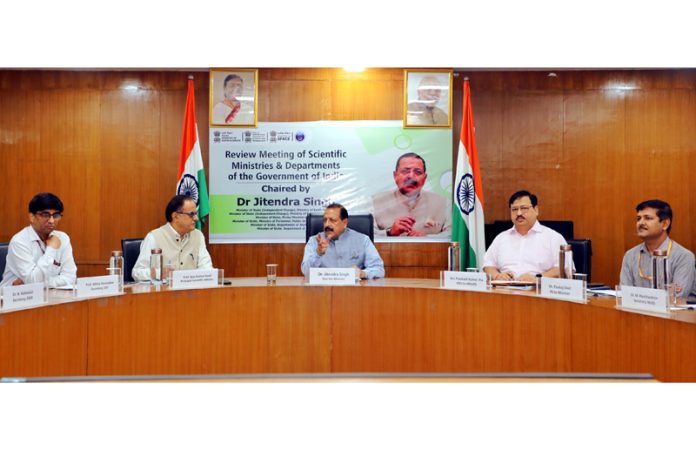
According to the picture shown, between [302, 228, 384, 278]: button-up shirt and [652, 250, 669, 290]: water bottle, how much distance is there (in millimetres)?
1535

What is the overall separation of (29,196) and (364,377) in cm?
477

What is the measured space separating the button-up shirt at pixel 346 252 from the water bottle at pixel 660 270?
5.04 feet

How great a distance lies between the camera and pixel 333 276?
2.75 meters

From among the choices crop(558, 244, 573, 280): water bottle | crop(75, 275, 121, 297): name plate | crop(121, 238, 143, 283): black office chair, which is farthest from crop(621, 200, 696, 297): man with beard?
crop(121, 238, 143, 283): black office chair

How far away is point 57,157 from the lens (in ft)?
15.9

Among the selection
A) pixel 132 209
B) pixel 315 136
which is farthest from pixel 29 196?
pixel 315 136

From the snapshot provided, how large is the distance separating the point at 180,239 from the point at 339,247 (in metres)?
1.00

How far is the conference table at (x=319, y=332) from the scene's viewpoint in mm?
2059

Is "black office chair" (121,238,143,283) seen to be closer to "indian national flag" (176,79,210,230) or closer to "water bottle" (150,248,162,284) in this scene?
"water bottle" (150,248,162,284)

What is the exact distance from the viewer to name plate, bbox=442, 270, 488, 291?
102 inches

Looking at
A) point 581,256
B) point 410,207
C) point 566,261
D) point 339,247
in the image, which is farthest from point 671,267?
point 410,207

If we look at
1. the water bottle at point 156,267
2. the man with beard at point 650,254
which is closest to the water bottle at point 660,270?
the man with beard at point 650,254

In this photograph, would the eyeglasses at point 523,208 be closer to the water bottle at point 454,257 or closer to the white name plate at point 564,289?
the water bottle at point 454,257

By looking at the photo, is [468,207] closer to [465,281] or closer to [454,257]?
[454,257]
